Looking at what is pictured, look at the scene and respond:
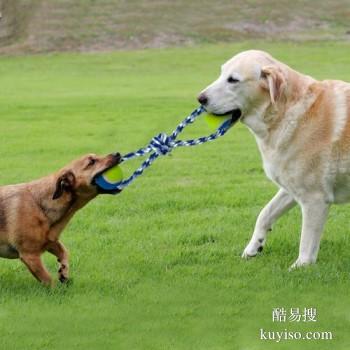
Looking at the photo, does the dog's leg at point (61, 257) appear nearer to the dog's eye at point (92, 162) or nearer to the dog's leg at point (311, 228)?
the dog's eye at point (92, 162)

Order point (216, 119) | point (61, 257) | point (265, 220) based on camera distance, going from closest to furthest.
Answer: point (61, 257) → point (216, 119) → point (265, 220)

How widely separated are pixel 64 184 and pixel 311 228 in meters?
2.60

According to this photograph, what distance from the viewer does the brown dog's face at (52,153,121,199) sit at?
7723mm

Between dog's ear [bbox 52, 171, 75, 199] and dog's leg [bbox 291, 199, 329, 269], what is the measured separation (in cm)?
242

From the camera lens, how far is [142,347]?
6.22 metres

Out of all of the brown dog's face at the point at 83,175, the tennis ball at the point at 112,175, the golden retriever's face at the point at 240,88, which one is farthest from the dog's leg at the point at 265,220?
the brown dog's face at the point at 83,175

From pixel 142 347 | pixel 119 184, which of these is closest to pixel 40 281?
pixel 119 184

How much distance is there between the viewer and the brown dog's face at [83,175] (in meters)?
7.72

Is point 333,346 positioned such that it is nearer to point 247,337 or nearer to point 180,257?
point 247,337

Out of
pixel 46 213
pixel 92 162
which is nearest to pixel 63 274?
pixel 46 213

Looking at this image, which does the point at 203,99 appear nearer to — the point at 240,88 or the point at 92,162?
the point at 240,88

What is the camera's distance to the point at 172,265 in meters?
8.34

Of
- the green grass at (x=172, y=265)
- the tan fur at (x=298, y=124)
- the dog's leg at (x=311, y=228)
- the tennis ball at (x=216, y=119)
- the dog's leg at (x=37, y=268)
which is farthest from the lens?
the tennis ball at (x=216, y=119)

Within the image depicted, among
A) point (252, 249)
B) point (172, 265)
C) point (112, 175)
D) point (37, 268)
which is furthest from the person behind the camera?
point (252, 249)
